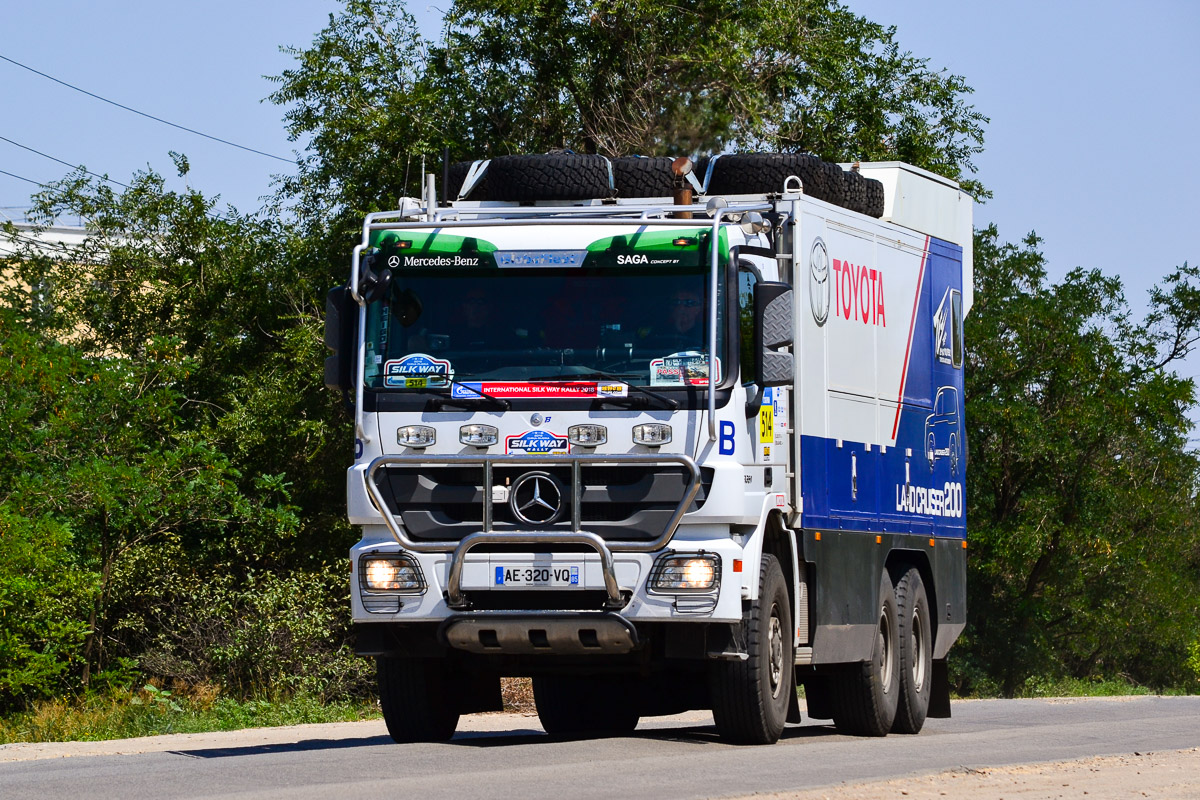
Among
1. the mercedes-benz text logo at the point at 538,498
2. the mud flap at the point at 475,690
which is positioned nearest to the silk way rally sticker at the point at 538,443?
the mercedes-benz text logo at the point at 538,498

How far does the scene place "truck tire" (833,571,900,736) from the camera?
13.9 meters

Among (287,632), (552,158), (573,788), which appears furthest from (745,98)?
(573,788)

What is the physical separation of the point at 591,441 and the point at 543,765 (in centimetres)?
195

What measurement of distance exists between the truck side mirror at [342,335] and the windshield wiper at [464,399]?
0.61 metres

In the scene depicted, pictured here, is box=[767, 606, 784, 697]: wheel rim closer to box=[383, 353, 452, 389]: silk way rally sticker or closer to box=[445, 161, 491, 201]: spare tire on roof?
box=[383, 353, 452, 389]: silk way rally sticker

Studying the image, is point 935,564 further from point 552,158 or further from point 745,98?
point 745,98

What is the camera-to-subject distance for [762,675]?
11.6m

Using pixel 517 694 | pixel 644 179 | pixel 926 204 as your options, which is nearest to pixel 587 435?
pixel 644 179

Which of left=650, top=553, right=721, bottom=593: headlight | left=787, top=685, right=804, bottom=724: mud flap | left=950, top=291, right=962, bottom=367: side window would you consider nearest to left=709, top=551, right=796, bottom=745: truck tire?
left=787, top=685, right=804, bottom=724: mud flap

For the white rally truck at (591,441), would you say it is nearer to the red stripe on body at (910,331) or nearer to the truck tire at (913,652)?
the red stripe on body at (910,331)

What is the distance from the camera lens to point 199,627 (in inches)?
997

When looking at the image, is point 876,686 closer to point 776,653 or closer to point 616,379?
point 776,653

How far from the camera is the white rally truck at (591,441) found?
11023 mm

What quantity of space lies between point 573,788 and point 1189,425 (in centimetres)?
3254
